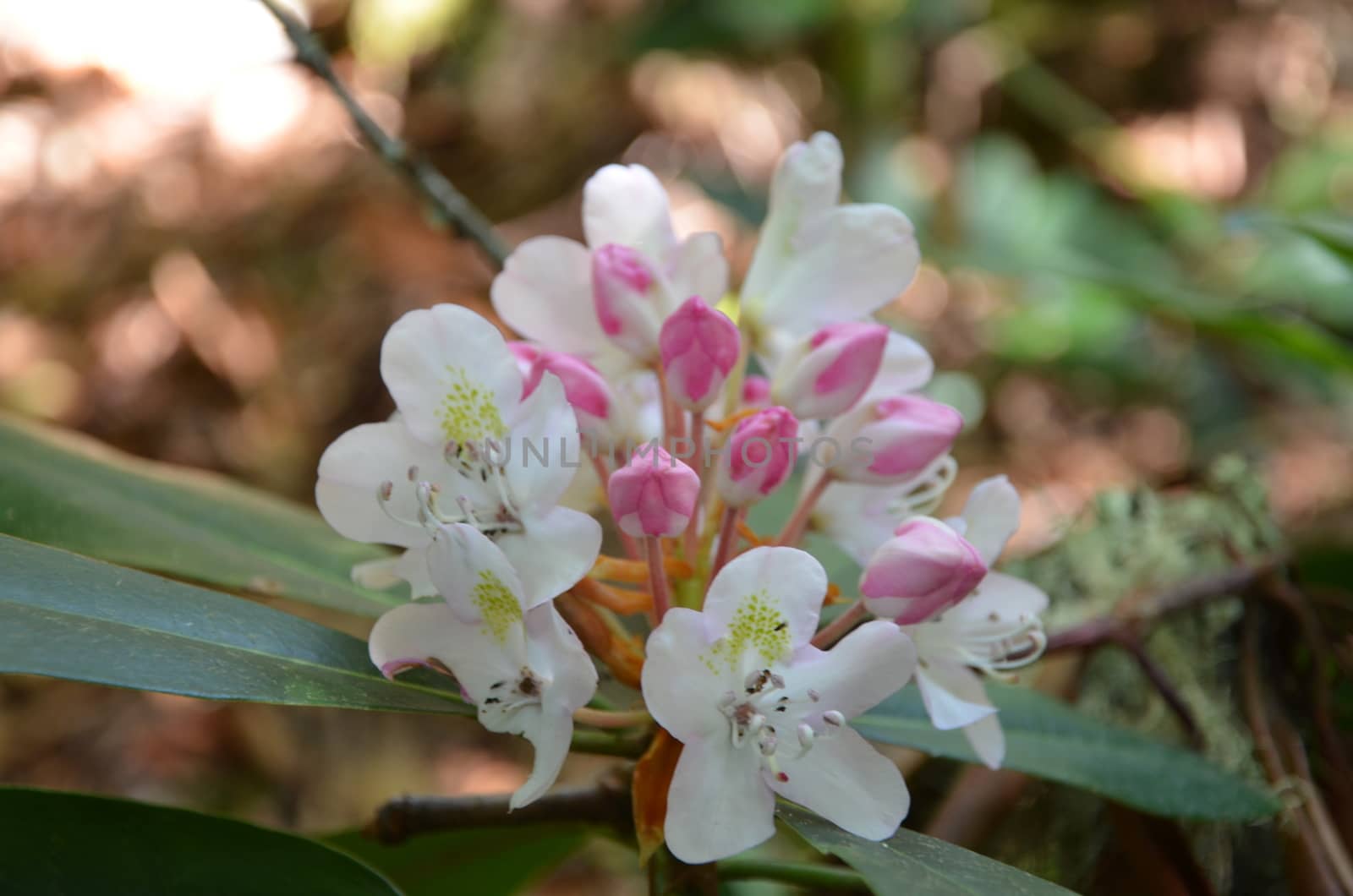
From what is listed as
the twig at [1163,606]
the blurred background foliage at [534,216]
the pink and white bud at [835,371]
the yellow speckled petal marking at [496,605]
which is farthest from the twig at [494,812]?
the blurred background foliage at [534,216]

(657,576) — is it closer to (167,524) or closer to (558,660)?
(558,660)

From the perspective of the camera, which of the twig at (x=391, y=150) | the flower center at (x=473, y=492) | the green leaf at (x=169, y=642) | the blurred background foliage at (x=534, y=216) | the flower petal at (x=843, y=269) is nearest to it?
the green leaf at (x=169, y=642)

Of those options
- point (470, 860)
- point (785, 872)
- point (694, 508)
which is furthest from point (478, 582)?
point (470, 860)

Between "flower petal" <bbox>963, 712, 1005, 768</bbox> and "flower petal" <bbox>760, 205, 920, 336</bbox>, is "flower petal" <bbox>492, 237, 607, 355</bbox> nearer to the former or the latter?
"flower petal" <bbox>760, 205, 920, 336</bbox>

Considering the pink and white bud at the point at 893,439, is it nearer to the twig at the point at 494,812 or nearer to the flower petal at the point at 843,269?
the flower petal at the point at 843,269

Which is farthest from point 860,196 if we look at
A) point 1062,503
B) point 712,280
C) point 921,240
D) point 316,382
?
point 712,280

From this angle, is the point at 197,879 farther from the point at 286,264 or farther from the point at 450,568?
the point at 286,264

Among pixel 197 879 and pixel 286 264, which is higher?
pixel 197 879
